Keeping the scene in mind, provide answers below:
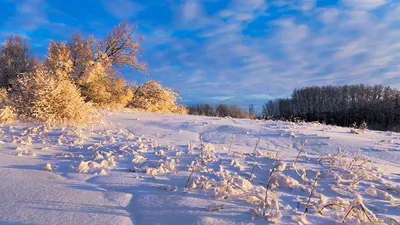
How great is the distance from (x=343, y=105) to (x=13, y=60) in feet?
213

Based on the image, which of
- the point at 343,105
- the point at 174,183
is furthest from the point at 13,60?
the point at 343,105

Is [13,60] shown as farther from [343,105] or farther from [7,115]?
[343,105]

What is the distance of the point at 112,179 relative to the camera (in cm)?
273

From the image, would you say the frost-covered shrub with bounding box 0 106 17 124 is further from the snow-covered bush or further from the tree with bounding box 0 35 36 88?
the tree with bounding box 0 35 36 88

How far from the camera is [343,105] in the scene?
59.9 m

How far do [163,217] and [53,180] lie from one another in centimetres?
150

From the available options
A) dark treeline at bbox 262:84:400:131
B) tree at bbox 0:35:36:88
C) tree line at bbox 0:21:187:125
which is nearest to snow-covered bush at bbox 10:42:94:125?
tree line at bbox 0:21:187:125

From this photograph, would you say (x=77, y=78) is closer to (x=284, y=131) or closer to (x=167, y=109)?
(x=167, y=109)

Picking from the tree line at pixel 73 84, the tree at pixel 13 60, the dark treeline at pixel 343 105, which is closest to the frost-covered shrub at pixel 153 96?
the tree line at pixel 73 84

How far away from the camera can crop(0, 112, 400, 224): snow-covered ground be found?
1.96 m

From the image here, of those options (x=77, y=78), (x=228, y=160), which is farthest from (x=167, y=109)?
(x=228, y=160)

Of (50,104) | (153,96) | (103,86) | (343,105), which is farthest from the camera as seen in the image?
(343,105)

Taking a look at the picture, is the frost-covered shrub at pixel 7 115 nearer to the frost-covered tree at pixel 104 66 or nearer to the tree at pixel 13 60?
the frost-covered tree at pixel 104 66

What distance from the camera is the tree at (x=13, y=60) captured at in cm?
1377
